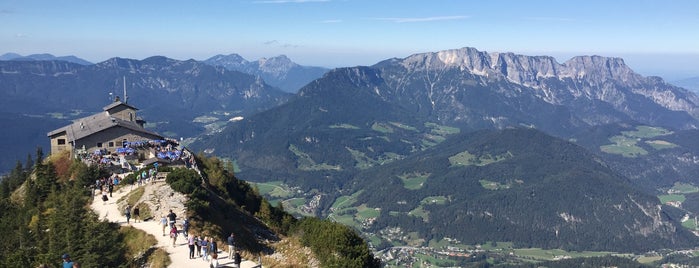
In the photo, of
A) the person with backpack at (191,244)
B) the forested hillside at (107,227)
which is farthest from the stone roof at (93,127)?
the person with backpack at (191,244)

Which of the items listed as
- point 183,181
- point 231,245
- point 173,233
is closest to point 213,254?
point 231,245

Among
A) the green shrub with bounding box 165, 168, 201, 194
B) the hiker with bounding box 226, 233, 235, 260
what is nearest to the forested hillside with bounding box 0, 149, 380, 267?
the green shrub with bounding box 165, 168, 201, 194

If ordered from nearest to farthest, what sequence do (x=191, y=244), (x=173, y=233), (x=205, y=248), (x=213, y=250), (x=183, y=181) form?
(x=213, y=250) → (x=205, y=248) → (x=191, y=244) → (x=173, y=233) → (x=183, y=181)

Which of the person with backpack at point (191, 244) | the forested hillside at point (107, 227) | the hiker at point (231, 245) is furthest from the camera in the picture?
the hiker at point (231, 245)

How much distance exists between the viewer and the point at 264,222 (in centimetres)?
6297

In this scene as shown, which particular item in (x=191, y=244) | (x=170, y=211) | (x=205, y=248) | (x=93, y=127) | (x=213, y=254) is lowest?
(x=213, y=254)

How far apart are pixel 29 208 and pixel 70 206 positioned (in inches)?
743

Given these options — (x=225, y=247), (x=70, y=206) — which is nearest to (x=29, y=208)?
(x=70, y=206)

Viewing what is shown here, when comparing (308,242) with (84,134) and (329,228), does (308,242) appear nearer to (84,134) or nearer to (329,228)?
(329,228)

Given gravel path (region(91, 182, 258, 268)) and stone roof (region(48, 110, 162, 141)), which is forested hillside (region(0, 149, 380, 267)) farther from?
stone roof (region(48, 110, 162, 141))

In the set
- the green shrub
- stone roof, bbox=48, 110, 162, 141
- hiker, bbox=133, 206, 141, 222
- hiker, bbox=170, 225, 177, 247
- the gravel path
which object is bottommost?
the gravel path

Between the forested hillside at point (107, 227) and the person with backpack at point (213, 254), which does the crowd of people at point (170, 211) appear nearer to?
the person with backpack at point (213, 254)

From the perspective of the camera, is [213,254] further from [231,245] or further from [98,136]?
[98,136]

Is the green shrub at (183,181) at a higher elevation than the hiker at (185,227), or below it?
higher
